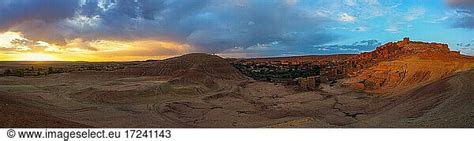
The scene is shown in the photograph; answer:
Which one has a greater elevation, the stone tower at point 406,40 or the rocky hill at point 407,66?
the stone tower at point 406,40

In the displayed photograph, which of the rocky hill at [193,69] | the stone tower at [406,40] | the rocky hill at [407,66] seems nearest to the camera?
the rocky hill at [407,66]

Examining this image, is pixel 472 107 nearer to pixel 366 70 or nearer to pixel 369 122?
pixel 369 122

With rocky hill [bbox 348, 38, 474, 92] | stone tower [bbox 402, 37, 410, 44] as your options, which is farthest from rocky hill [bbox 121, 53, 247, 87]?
stone tower [bbox 402, 37, 410, 44]

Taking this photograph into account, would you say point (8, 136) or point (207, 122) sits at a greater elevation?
point (8, 136)

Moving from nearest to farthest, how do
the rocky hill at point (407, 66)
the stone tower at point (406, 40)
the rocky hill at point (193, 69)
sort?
the rocky hill at point (407, 66) < the rocky hill at point (193, 69) < the stone tower at point (406, 40)

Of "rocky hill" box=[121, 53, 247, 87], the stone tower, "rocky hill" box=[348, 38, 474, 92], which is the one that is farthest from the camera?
the stone tower

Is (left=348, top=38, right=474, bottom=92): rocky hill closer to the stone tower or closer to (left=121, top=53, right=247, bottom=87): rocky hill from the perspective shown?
the stone tower

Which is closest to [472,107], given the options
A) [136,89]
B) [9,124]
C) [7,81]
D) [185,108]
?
[185,108]

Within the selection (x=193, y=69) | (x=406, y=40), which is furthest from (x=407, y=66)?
(x=193, y=69)

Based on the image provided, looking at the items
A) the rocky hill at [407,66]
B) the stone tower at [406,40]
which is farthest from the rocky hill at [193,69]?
the stone tower at [406,40]

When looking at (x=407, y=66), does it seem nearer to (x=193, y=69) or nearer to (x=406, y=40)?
(x=406, y=40)

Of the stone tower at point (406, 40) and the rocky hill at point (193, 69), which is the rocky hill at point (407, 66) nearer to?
the stone tower at point (406, 40)
